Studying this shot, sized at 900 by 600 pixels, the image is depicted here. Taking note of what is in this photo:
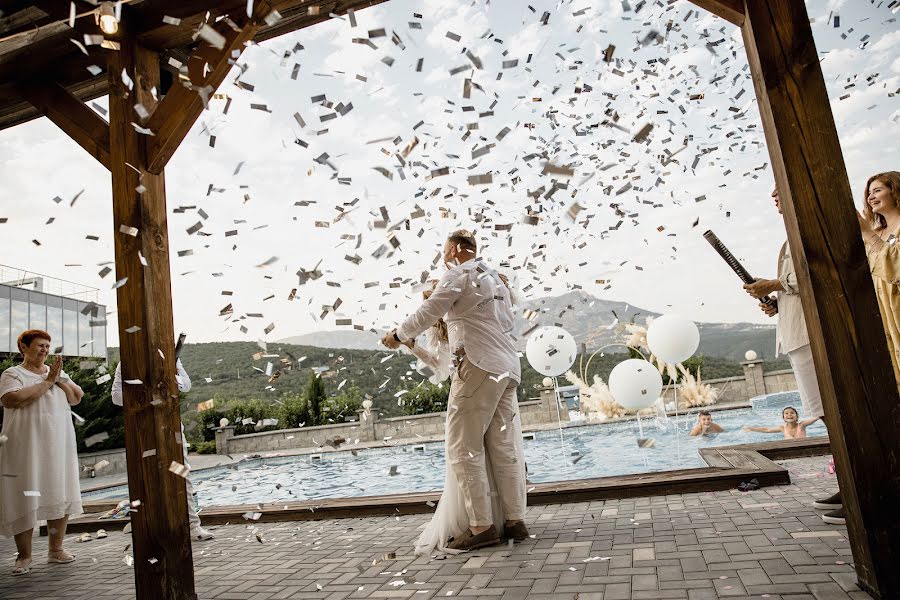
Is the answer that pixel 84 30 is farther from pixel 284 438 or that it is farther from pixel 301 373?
pixel 301 373

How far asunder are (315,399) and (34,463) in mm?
10420

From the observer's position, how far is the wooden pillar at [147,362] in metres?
2.55

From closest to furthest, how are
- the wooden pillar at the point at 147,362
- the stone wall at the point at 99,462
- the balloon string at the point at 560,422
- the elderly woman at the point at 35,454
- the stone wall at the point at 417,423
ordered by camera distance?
1. the wooden pillar at the point at 147,362
2. the elderly woman at the point at 35,454
3. the balloon string at the point at 560,422
4. the stone wall at the point at 417,423
5. the stone wall at the point at 99,462

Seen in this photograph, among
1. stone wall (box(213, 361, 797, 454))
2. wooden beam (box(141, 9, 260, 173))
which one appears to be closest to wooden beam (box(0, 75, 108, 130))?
wooden beam (box(141, 9, 260, 173))

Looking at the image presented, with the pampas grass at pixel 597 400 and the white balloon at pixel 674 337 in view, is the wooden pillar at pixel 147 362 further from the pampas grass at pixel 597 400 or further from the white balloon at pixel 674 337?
the pampas grass at pixel 597 400

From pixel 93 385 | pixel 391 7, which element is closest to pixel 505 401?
pixel 391 7

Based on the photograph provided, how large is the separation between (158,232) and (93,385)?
13.1 meters

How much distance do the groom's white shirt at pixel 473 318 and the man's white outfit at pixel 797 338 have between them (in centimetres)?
140

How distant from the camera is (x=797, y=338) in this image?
2.91 m

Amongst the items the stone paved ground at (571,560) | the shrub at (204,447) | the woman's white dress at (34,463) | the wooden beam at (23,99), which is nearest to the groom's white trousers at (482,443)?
the stone paved ground at (571,560)

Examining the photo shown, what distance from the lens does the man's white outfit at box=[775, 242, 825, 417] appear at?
289 cm

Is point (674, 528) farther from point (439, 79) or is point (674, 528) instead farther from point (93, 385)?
point (93, 385)

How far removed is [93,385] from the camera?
1358cm

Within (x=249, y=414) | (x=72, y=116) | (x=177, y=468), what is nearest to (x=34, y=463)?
(x=177, y=468)
